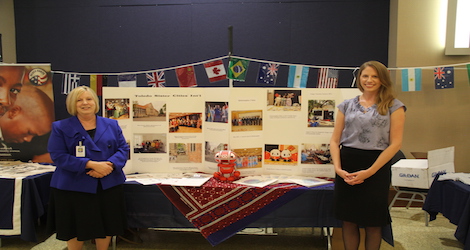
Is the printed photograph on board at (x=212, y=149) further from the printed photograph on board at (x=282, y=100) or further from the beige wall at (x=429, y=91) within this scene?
the beige wall at (x=429, y=91)

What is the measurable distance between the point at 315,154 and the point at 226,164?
781 mm

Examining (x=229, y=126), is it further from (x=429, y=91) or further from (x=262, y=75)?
(x=429, y=91)

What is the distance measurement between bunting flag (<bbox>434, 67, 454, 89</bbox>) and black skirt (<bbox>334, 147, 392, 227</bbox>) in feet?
6.33

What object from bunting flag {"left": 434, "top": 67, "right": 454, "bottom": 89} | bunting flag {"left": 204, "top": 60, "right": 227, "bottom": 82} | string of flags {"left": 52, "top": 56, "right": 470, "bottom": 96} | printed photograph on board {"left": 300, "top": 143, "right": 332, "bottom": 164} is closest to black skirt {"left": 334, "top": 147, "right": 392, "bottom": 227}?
printed photograph on board {"left": 300, "top": 143, "right": 332, "bottom": 164}

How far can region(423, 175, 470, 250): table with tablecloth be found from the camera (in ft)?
7.88

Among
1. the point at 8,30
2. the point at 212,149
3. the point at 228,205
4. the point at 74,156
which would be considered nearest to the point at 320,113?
the point at 212,149

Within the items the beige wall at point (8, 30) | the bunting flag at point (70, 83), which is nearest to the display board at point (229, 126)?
the bunting flag at point (70, 83)

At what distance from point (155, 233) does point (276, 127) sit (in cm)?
160

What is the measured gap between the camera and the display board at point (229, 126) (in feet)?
9.32

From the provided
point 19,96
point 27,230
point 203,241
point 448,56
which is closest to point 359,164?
point 203,241

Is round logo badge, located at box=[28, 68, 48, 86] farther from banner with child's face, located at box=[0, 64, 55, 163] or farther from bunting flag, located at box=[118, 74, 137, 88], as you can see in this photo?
bunting flag, located at box=[118, 74, 137, 88]

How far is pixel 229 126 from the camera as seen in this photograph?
2.82m

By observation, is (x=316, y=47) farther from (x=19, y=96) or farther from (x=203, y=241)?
(x=19, y=96)

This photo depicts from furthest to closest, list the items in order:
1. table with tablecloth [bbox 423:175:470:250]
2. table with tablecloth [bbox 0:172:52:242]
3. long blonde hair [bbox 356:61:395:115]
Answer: table with tablecloth [bbox 0:172:52:242]
table with tablecloth [bbox 423:175:470:250]
long blonde hair [bbox 356:61:395:115]
